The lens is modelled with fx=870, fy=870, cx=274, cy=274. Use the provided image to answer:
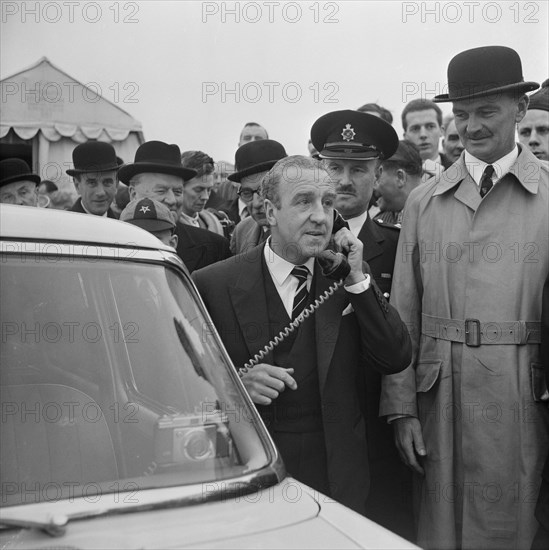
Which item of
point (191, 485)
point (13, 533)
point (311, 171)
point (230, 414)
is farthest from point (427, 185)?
point (13, 533)

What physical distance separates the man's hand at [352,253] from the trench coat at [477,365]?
21.9 inches

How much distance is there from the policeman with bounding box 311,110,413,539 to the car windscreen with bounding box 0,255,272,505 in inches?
58.1

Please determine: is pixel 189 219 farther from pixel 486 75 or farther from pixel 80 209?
pixel 486 75

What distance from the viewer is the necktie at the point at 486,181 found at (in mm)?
3791

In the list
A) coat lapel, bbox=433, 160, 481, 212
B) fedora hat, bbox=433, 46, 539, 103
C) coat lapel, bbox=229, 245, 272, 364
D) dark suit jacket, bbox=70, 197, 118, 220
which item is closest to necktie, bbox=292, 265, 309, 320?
coat lapel, bbox=229, 245, 272, 364

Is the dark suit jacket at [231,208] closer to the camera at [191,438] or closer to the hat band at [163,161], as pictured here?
the hat band at [163,161]

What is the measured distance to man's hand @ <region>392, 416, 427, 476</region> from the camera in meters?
3.75

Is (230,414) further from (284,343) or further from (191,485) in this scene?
(284,343)

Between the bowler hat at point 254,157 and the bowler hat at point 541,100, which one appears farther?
the bowler hat at point 541,100

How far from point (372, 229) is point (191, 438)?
2100mm

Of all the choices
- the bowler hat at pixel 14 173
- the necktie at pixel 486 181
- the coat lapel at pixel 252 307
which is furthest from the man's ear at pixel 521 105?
the bowler hat at pixel 14 173

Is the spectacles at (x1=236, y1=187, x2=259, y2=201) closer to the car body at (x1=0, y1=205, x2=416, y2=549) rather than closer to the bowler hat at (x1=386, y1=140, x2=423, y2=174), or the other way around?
the bowler hat at (x1=386, y1=140, x2=423, y2=174)

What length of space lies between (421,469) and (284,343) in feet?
2.95

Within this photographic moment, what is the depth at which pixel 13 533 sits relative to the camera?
6.30 ft
